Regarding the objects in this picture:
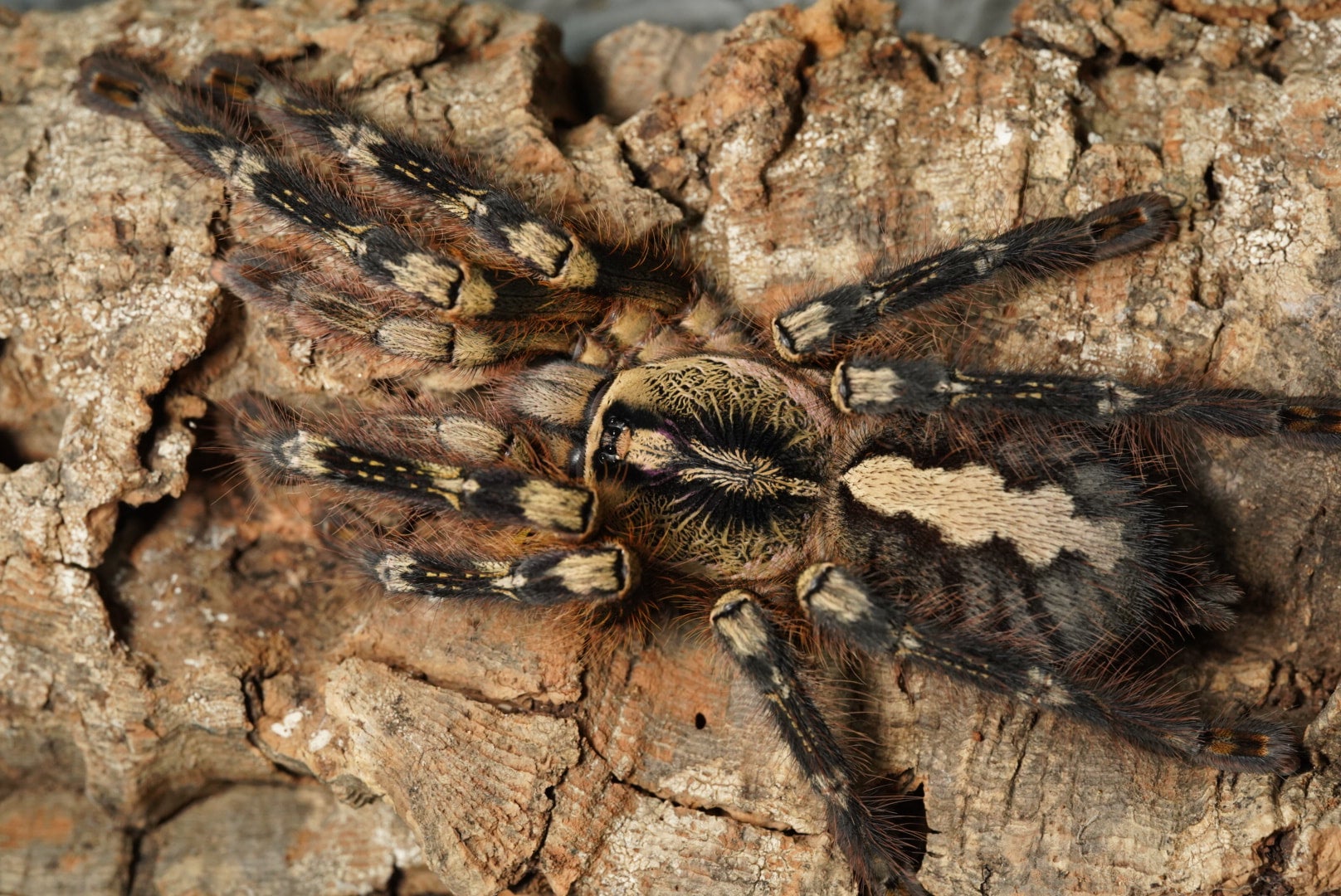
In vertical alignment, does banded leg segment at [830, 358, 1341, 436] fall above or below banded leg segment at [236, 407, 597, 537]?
above

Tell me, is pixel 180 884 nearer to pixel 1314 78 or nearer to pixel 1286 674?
pixel 1286 674

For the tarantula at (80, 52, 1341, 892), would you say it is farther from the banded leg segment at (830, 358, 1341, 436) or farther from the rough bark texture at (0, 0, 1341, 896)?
the rough bark texture at (0, 0, 1341, 896)

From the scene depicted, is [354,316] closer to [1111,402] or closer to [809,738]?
[809,738]

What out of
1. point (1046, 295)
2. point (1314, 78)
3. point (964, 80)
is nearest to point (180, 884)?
point (1046, 295)

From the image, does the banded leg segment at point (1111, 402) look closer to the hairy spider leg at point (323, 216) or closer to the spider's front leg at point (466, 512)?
the spider's front leg at point (466, 512)

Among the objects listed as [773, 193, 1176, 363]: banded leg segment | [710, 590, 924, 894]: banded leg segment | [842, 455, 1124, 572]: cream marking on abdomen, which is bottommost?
[710, 590, 924, 894]: banded leg segment

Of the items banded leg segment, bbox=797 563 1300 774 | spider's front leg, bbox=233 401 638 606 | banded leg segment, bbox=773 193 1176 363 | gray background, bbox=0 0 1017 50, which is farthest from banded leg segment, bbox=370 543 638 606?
gray background, bbox=0 0 1017 50
